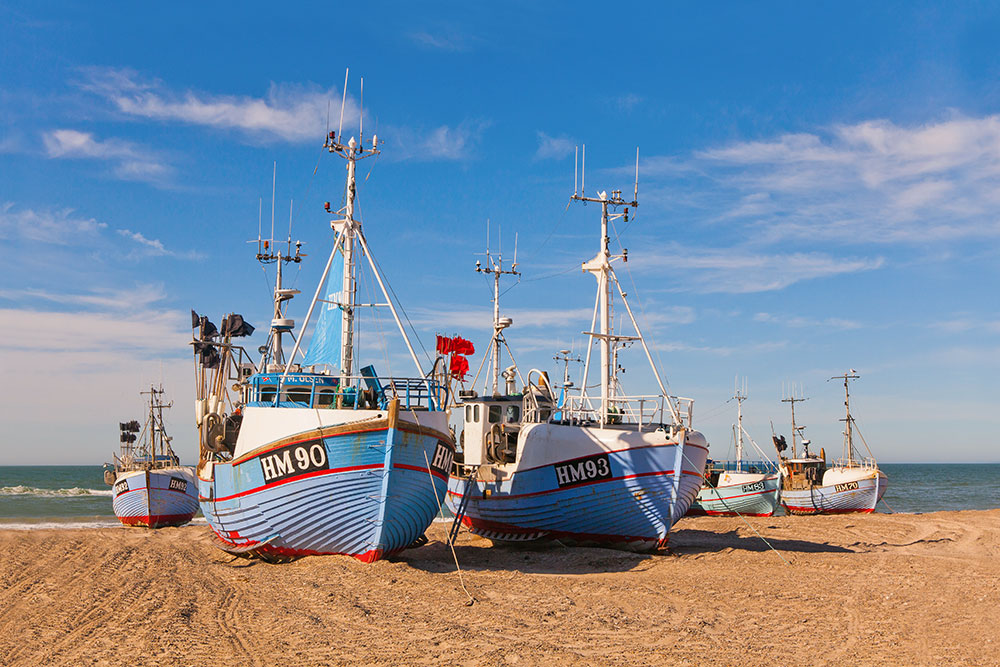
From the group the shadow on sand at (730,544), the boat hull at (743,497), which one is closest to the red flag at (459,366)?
the shadow on sand at (730,544)

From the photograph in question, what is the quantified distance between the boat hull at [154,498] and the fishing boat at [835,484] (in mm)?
31035

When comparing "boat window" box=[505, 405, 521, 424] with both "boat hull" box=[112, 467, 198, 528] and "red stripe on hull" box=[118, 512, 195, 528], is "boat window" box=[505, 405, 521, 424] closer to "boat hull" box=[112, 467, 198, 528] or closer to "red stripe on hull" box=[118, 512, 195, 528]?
"boat hull" box=[112, 467, 198, 528]

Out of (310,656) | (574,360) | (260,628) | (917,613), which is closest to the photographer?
(310,656)

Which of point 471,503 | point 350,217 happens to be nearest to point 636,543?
point 471,503

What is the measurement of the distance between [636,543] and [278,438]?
10029 mm

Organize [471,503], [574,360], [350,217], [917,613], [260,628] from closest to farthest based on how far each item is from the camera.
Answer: [260,628]
[917,613]
[350,217]
[471,503]
[574,360]

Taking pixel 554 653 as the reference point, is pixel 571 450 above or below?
above

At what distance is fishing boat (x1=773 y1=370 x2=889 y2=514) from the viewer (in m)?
39.8

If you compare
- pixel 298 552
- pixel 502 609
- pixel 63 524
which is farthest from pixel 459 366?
pixel 63 524

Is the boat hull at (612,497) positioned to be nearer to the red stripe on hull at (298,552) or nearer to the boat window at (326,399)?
the red stripe on hull at (298,552)

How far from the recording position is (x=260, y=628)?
1201 cm

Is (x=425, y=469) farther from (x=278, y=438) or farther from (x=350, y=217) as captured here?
(x=350, y=217)

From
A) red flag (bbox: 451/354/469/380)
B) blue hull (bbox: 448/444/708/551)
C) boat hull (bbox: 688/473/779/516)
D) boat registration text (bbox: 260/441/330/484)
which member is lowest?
boat hull (bbox: 688/473/779/516)

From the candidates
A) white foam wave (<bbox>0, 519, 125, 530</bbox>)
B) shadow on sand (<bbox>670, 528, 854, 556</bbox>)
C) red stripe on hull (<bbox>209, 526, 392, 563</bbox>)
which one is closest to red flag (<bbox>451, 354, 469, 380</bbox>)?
shadow on sand (<bbox>670, 528, 854, 556</bbox>)
